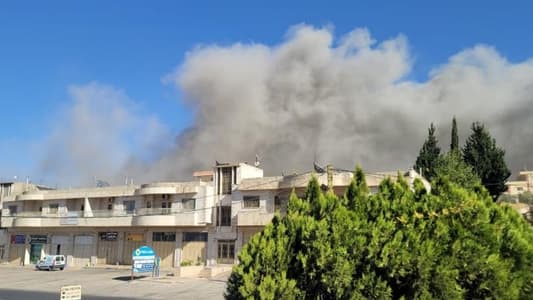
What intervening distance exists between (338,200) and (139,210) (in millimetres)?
43509

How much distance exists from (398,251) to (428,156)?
5130 cm

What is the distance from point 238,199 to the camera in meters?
44.1

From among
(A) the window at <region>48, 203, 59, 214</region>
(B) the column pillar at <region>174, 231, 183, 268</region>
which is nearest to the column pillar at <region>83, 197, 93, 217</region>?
Answer: (A) the window at <region>48, 203, 59, 214</region>

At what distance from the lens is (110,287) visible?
3281 centimetres

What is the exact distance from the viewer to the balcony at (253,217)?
4141 centimetres

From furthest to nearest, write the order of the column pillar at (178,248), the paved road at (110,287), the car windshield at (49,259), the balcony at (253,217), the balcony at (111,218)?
the car windshield at (49,259) → the column pillar at (178,248) → the balcony at (111,218) → the balcony at (253,217) → the paved road at (110,287)

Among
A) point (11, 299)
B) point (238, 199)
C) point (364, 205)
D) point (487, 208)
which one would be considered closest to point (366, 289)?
point (364, 205)

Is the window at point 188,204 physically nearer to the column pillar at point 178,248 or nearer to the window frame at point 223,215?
the column pillar at point 178,248

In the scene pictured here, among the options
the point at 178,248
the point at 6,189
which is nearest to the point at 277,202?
the point at 178,248

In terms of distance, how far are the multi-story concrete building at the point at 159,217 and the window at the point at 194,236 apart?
0.05m

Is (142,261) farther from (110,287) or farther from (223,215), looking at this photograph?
(223,215)

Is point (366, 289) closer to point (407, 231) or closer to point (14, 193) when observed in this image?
point (407, 231)

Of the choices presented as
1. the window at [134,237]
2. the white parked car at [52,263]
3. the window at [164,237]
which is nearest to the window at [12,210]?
the white parked car at [52,263]

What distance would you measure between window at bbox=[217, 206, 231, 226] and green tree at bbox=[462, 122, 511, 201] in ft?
86.3
